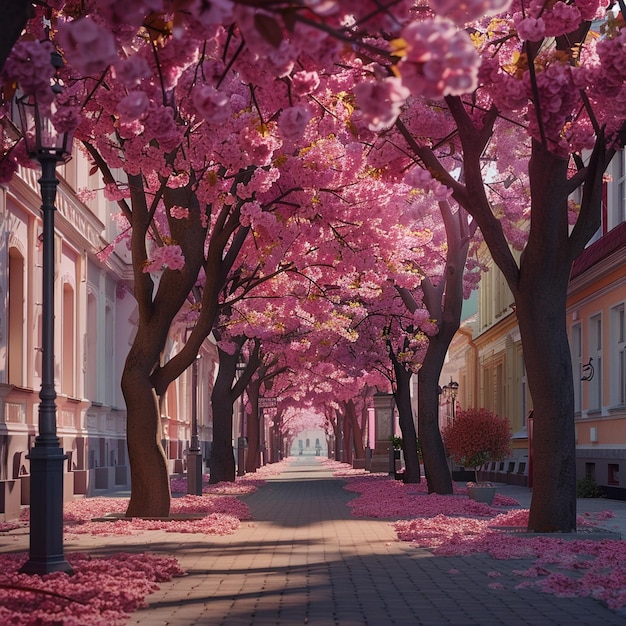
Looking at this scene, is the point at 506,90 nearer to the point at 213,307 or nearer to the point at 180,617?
the point at 180,617

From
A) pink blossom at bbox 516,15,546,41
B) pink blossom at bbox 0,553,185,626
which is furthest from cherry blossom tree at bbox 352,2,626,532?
pink blossom at bbox 0,553,185,626

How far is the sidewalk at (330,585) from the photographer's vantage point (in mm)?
8109

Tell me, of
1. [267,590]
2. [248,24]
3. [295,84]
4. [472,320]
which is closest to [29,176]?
[267,590]

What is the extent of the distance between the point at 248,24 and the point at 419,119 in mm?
10327

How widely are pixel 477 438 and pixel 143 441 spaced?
31.6 ft

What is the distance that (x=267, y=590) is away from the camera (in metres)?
9.69

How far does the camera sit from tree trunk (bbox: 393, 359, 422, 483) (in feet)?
99.2

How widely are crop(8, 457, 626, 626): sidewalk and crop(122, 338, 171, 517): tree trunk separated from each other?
1.37 metres

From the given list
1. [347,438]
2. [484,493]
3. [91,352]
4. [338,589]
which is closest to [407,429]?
[91,352]

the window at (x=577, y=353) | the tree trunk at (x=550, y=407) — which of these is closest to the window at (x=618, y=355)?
the window at (x=577, y=353)

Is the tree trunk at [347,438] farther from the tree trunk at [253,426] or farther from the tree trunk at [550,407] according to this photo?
the tree trunk at [550,407]

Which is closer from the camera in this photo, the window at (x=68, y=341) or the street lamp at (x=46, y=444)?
the street lamp at (x=46, y=444)

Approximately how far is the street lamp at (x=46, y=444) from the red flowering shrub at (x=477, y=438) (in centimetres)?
1552

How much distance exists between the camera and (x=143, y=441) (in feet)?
54.9
